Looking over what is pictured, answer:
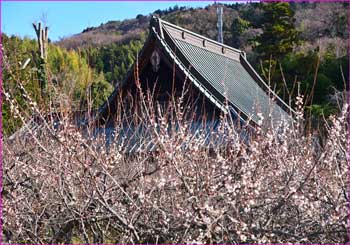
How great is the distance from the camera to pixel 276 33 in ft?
65.6

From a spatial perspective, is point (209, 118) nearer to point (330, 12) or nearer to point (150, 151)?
point (150, 151)

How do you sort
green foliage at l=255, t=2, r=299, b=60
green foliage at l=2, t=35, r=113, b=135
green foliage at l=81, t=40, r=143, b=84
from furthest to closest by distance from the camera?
green foliage at l=255, t=2, r=299, b=60 → green foliage at l=81, t=40, r=143, b=84 → green foliage at l=2, t=35, r=113, b=135

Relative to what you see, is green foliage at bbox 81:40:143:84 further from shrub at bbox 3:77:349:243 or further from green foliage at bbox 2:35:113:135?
shrub at bbox 3:77:349:243

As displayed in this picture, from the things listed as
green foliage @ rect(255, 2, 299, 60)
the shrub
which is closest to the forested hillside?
green foliage @ rect(255, 2, 299, 60)

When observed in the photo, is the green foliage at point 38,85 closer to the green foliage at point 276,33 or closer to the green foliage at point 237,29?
the green foliage at point 276,33

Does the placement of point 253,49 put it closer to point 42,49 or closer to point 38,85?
point 42,49

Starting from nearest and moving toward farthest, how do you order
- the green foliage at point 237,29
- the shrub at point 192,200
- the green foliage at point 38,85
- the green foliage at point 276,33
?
the shrub at point 192,200 < the green foliage at point 38,85 < the green foliage at point 276,33 < the green foliage at point 237,29

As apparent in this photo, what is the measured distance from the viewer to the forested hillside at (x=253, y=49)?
1051cm

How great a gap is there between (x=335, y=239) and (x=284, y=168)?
0.82 m

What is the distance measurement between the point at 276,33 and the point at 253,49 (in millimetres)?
1235

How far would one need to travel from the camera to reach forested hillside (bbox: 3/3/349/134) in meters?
10.5

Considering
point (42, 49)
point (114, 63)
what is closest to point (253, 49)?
point (114, 63)

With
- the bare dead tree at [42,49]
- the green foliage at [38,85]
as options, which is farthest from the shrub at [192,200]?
the bare dead tree at [42,49]

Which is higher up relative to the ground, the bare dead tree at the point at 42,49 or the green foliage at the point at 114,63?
the bare dead tree at the point at 42,49
